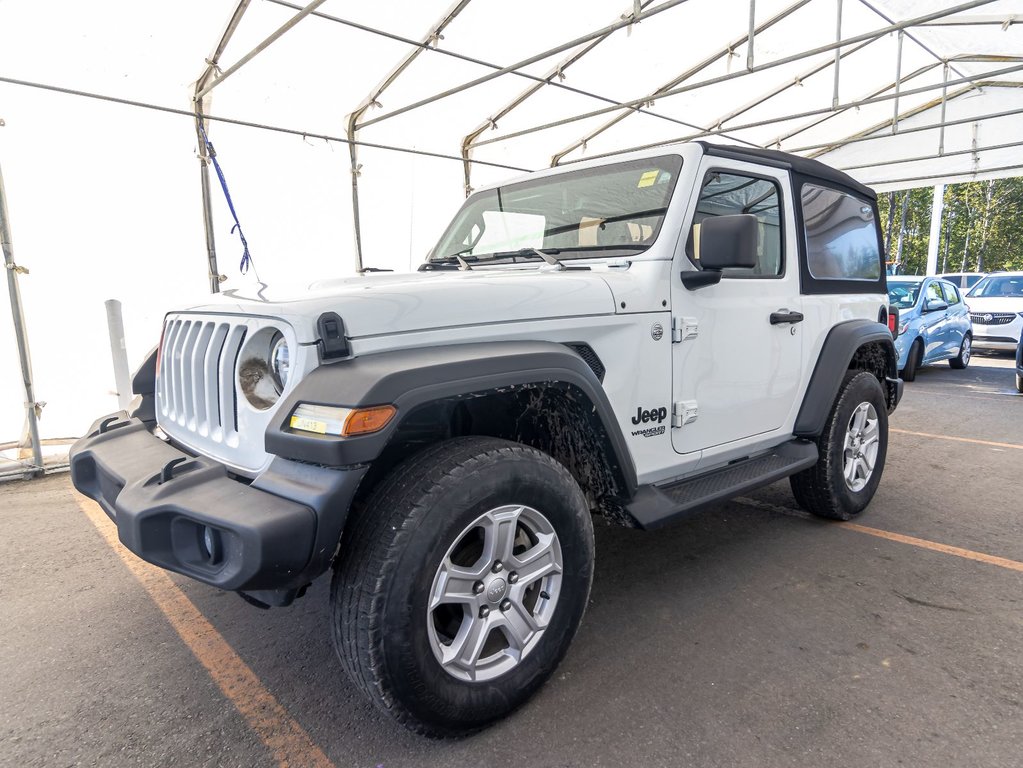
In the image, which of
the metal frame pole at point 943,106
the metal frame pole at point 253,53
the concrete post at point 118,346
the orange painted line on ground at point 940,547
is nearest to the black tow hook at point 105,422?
the concrete post at point 118,346

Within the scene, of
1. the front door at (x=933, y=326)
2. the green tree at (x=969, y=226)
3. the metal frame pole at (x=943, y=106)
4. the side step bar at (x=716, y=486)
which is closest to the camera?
the side step bar at (x=716, y=486)

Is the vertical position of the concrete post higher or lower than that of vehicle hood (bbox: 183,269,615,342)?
lower

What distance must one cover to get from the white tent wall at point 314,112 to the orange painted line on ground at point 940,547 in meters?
3.11

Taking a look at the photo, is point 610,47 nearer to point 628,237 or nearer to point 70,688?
point 628,237

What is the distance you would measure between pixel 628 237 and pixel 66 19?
16.8ft

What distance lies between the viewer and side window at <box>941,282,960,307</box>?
34.1 feet

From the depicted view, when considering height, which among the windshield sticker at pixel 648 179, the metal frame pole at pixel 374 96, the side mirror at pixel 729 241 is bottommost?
the side mirror at pixel 729 241

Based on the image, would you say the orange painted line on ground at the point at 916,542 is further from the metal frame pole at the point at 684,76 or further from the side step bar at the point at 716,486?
the metal frame pole at the point at 684,76

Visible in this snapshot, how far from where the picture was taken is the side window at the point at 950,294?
34.1 feet

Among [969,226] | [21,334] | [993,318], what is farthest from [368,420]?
[969,226]

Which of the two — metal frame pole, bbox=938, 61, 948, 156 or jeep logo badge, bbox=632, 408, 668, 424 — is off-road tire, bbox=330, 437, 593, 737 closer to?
jeep logo badge, bbox=632, 408, 668, 424

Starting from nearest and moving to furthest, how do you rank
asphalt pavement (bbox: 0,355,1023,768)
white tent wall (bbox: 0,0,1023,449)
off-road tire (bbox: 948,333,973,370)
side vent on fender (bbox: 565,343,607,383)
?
asphalt pavement (bbox: 0,355,1023,768) → side vent on fender (bbox: 565,343,607,383) → white tent wall (bbox: 0,0,1023,449) → off-road tire (bbox: 948,333,973,370)

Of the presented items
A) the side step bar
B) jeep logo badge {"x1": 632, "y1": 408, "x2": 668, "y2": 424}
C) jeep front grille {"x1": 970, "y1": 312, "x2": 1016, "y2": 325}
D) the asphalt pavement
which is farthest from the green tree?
jeep logo badge {"x1": 632, "y1": 408, "x2": 668, "y2": 424}

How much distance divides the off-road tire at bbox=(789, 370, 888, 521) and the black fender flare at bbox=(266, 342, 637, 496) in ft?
6.74
